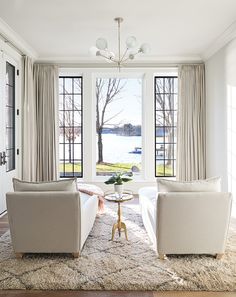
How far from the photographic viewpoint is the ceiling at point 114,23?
4.06 metres

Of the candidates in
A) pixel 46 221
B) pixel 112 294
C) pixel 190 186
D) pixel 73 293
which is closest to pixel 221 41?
pixel 190 186

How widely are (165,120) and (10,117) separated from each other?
11.3 feet

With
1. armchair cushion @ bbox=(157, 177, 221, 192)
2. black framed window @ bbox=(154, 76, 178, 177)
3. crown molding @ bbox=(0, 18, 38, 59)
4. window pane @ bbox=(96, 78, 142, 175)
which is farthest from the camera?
window pane @ bbox=(96, 78, 142, 175)

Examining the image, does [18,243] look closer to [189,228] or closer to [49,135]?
[189,228]

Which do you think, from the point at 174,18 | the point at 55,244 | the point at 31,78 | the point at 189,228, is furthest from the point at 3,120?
the point at 189,228

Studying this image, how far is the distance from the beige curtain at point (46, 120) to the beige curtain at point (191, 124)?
2.76 m

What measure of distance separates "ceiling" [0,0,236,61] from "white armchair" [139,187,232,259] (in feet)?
8.36

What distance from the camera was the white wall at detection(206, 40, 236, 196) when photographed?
520 centimetres

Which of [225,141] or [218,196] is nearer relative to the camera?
[218,196]

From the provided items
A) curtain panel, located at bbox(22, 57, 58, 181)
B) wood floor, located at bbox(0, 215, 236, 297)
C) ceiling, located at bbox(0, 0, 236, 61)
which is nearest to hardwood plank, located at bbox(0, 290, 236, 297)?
wood floor, located at bbox(0, 215, 236, 297)

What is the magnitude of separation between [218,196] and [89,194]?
2221 millimetres

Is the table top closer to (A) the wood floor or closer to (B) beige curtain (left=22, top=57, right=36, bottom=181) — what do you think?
(A) the wood floor

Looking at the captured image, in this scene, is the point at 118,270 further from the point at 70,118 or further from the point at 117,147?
the point at 70,118

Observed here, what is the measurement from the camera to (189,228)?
10.4 ft
